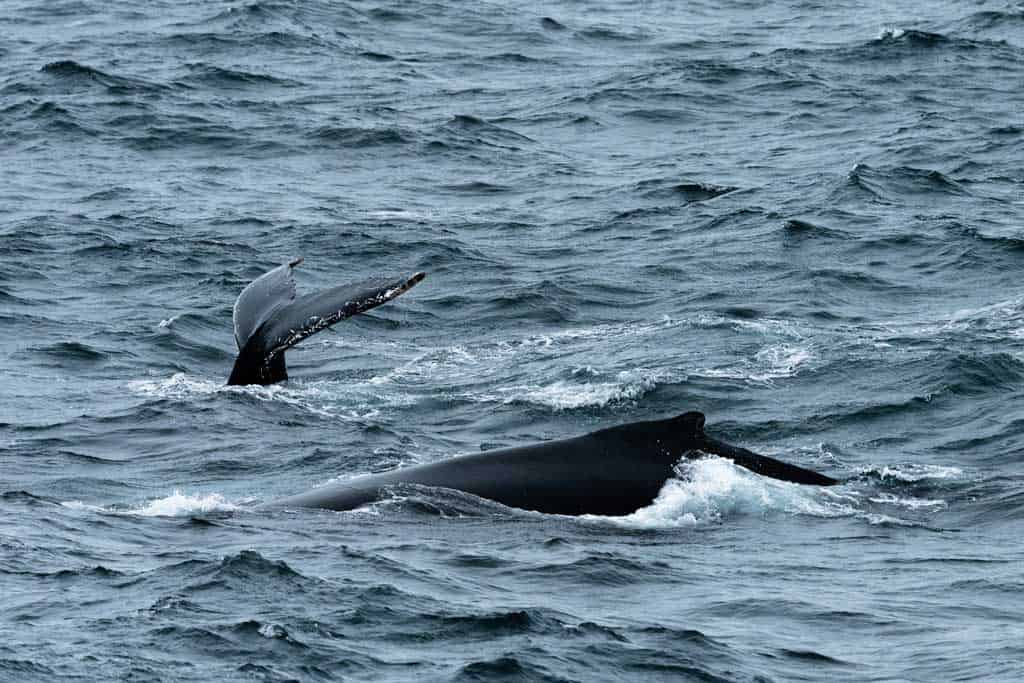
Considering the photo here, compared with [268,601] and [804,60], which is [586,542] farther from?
[804,60]

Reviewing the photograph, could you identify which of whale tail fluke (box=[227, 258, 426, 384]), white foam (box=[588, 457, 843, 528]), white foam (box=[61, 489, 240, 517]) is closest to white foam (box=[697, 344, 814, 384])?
whale tail fluke (box=[227, 258, 426, 384])

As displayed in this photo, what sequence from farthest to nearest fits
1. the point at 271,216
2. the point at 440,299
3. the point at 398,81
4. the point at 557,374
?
the point at 398,81
the point at 271,216
the point at 440,299
the point at 557,374

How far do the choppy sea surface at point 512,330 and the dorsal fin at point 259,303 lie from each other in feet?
3.60

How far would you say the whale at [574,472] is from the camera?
1636cm

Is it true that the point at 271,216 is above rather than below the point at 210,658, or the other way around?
below

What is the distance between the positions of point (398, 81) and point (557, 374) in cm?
1890

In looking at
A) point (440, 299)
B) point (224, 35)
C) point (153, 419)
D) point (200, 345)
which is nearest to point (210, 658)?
point (153, 419)

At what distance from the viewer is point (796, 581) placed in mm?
15172

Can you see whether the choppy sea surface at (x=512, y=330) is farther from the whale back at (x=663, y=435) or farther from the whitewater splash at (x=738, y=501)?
the whale back at (x=663, y=435)

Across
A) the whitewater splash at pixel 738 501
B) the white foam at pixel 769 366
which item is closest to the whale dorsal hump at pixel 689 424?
the whitewater splash at pixel 738 501

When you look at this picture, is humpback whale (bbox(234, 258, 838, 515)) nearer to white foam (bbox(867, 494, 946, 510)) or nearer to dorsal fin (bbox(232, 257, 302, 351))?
white foam (bbox(867, 494, 946, 510))

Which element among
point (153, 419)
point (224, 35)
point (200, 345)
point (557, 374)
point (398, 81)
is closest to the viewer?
point (153, 419)

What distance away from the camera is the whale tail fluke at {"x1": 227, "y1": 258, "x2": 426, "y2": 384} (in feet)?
60.8

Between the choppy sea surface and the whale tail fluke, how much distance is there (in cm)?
77
